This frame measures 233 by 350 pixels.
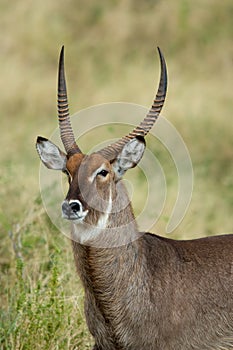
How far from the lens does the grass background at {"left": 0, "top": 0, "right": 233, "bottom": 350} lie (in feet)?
22.4

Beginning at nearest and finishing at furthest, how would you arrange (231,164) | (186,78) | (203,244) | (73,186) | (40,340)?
(73,186), (203,244), (40,340), (231,164), (186,78)

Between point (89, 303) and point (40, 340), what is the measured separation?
0.83 m

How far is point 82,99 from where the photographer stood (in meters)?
14.7

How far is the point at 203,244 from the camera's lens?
6066 millimetres

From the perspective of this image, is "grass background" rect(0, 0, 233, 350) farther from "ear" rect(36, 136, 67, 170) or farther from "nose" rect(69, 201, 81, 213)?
"nose" rect(69, 201, 81, 213)

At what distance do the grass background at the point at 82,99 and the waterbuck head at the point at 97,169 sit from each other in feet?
2.46

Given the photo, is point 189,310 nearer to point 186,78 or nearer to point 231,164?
point 231,164

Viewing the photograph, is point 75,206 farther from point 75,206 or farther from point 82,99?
point 82,99

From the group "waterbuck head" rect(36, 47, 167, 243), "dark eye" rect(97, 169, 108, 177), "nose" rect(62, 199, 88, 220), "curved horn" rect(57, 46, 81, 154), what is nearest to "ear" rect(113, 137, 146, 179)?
"waterbuck head" rect(36, 47, 167, 243)

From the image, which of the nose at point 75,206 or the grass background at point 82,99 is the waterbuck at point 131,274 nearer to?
the nose at point 75,206

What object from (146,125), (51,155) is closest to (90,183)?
(51,155)

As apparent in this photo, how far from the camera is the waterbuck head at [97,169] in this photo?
553cm

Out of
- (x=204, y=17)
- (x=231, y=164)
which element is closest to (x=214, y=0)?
(x=204, y=17)

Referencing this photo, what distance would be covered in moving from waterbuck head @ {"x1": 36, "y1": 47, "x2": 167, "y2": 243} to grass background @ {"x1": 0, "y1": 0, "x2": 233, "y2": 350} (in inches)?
29.5
